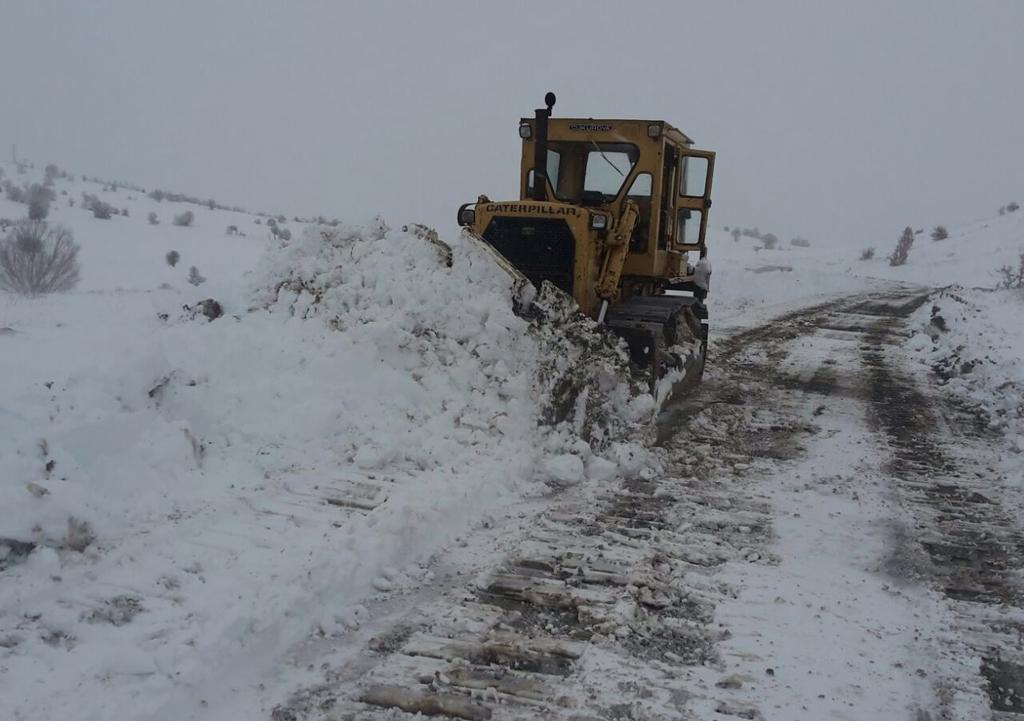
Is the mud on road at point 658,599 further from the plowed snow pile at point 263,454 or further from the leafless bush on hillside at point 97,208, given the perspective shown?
the leafless bush on hillside at point 97,208

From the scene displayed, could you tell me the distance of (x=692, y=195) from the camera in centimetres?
1028

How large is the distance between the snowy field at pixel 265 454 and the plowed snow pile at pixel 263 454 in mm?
13

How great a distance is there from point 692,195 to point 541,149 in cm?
251

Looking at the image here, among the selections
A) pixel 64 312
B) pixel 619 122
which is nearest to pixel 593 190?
pixel 619 122

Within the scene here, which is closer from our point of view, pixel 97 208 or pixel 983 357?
pixel 983 357

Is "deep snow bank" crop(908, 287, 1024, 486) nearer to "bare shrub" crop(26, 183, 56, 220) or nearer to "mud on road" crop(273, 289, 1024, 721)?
"mud on road" crop(273, 289, 1024, 721)

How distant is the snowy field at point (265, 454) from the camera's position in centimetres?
336

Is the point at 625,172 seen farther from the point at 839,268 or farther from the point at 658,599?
the point at 839,268

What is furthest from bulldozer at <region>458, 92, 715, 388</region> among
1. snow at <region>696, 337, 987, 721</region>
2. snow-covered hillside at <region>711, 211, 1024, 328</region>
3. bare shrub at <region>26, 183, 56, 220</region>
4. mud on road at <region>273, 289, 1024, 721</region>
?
bare shrub at <region>26, 183, 56, 220</region>

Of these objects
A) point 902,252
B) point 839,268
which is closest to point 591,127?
point 839,268

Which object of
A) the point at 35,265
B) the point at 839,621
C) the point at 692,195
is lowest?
the point at 839,621

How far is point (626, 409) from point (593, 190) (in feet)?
10.6

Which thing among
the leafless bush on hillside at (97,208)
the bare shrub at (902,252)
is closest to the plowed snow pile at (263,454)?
the leafless bush on hillside at (97,208)

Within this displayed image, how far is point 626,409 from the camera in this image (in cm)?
741
